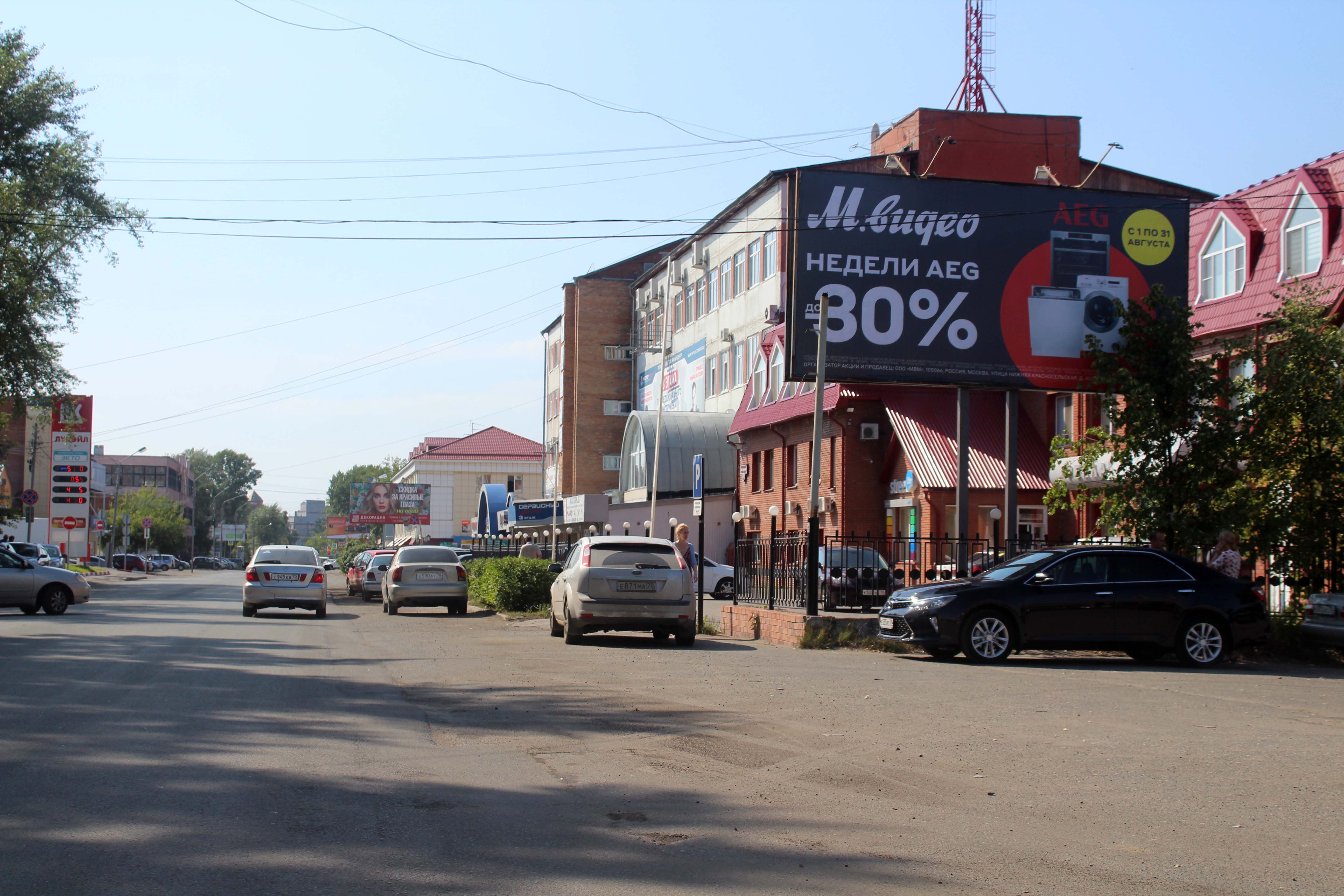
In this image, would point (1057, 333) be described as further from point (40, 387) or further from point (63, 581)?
point (40, 387)

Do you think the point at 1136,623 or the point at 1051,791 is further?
the point at 1136,623

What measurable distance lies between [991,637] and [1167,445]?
5.56 meters

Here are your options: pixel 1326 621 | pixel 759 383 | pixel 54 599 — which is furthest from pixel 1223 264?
pixel 54 599

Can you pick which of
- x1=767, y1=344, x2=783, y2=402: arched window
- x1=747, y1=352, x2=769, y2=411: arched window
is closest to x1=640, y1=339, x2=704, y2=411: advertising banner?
x1=747, y1=352, x2=769, y2=411: arched window

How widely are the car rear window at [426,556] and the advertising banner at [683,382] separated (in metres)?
25.2

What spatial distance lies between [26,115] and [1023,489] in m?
27.0

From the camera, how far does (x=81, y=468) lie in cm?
7288

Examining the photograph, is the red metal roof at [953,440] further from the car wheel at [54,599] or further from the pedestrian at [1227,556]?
the car wheel at [54,599]

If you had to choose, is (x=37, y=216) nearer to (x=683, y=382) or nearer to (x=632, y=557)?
(x=632, y=557)

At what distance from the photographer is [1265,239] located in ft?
83.4

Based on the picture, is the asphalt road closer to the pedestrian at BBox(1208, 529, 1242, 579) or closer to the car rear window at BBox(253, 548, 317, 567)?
the pedestrian at BBox(1208, 529, 1242, 579)

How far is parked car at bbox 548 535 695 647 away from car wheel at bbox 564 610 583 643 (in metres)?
0.01

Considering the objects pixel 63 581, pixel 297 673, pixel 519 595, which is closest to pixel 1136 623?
pixel 297 673

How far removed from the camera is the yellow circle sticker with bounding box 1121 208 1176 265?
2056 centimetres
